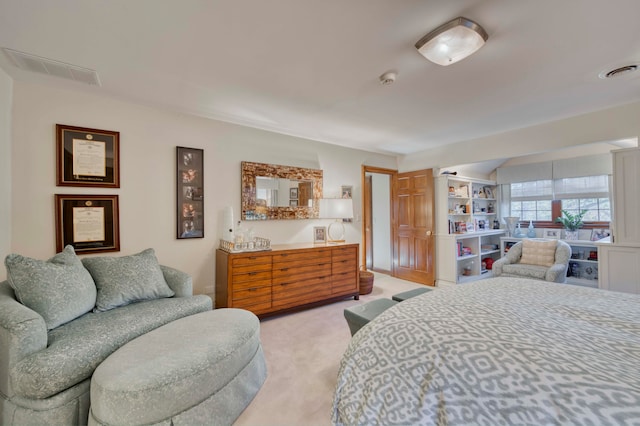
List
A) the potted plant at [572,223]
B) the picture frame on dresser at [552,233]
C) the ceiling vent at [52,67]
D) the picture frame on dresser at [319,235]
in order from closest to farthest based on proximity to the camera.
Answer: the ceiling vent at [52,67]
the picture frame on dresser at [319,235]
the potted plant at [572,223]
the picture frame on dresser at [552,233]

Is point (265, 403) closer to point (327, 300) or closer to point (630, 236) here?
point (327, 300)

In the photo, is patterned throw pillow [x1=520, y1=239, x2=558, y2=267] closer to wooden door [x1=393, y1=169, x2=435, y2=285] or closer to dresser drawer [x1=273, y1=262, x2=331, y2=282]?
wooden door [x1=393, y1=169, x2=435, y2=285]

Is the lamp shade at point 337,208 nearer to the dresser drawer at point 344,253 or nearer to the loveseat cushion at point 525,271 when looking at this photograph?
the dresser drawer at point 344,253

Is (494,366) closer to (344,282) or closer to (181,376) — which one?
(181,376)

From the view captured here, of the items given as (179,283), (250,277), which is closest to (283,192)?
(250,277)

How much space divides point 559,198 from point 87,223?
23.7 feet

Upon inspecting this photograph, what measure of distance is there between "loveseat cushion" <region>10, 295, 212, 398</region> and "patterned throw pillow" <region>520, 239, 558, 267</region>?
4.59m

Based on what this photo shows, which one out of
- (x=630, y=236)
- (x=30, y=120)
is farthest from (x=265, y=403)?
(x=630, y=236)

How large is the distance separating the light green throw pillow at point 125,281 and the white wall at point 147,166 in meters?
0.55

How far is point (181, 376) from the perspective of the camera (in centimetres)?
134

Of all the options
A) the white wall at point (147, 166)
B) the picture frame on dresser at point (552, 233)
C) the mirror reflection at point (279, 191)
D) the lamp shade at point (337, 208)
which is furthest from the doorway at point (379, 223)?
the picture frame on dresser at point (552, 233)

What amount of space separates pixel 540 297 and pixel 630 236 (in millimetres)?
2336

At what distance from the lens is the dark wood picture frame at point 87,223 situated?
7.77 ft

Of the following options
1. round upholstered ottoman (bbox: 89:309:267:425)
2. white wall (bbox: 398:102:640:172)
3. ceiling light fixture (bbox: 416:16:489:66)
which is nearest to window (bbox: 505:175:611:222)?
white wall (bbox: 398:102:640:172)
